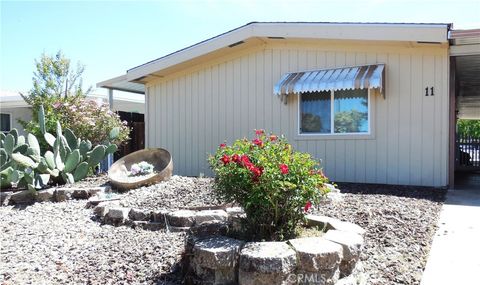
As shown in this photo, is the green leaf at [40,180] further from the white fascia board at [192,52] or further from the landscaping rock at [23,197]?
the white fascia board at [192,52]

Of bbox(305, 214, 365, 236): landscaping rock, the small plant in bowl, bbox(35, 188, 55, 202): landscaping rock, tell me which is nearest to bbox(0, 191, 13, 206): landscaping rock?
bbox(35, 188, 55, 202): landscaping rock

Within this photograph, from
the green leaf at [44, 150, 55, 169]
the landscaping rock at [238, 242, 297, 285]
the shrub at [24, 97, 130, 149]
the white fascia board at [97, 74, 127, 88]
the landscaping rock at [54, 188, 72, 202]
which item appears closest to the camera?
the landscaping rock at [238, 242, 297, 285]

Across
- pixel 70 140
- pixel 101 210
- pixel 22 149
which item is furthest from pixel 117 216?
pixel 70 140

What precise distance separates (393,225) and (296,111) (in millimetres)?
4571

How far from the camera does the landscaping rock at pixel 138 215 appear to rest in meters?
5.02

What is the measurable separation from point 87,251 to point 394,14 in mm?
8396

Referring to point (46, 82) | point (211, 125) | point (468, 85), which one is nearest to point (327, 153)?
point (211, 125)

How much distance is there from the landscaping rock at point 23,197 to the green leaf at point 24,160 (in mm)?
453

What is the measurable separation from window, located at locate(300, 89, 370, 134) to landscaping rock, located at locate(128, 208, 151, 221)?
4.70m

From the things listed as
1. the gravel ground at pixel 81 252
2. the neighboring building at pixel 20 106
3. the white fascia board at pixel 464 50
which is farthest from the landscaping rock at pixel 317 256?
the neighboring building at pixel 20 106

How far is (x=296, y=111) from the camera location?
29.1 ft

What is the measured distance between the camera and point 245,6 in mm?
9258

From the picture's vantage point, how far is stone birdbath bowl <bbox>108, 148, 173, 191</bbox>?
22.7ft

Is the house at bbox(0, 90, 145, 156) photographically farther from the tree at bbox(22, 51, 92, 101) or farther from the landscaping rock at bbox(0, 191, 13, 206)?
the landscaping rock at bbox(0, 191, 13, 206)
